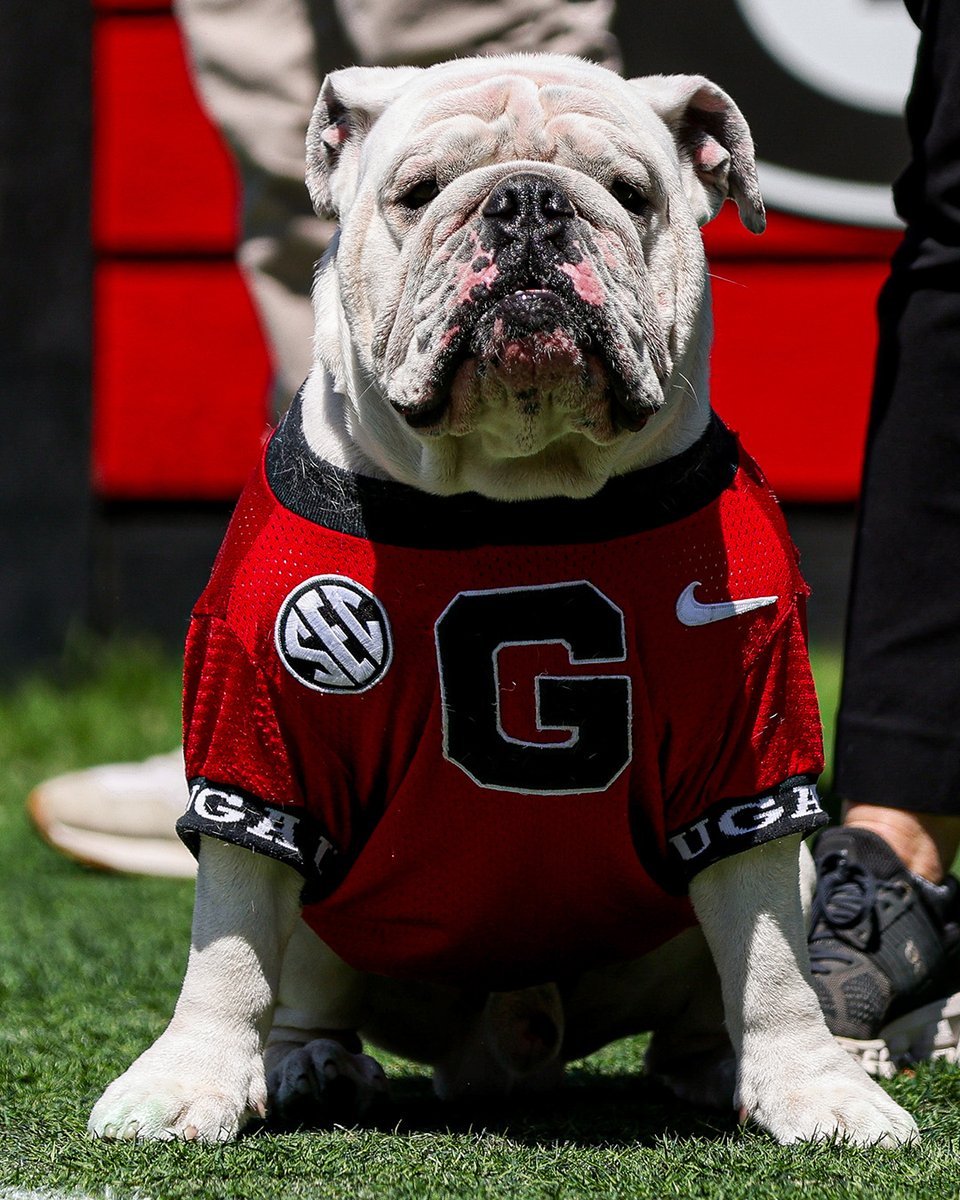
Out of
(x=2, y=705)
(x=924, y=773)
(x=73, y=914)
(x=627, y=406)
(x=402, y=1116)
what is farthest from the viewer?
(x=2, y=705)

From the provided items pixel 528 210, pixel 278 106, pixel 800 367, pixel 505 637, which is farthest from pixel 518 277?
pixel 800 367

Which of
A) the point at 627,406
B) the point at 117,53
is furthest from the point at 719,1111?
the point at 117,53

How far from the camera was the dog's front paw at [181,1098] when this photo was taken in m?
1.70

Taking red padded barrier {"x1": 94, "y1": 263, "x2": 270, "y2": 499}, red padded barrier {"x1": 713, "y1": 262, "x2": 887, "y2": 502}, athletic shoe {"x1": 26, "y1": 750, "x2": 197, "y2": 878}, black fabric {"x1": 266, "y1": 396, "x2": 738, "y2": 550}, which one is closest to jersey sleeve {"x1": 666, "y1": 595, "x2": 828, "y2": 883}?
black fabric {"x1": 266, "y1": 396, "x2": 738, "y2": 550}

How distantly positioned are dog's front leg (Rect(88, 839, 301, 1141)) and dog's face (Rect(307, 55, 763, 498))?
43 cm

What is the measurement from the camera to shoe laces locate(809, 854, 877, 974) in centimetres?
222

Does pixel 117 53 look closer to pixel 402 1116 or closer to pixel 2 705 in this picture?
pixel 2 705

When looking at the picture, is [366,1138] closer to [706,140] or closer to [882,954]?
[882,954]

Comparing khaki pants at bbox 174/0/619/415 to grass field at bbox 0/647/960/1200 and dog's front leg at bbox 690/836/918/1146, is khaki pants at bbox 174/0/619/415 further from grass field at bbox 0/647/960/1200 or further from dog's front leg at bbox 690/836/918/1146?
dog's front leg at bbox 690/836/918/1146

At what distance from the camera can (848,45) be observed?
200 inches

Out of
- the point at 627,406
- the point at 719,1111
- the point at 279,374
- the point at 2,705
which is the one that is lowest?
the point at 2,705

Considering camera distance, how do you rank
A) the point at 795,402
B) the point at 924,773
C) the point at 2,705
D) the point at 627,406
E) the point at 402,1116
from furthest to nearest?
the point at 795,402
the point at 2,705
the point at 924,773
the point at 402,1116
the point at 627,406

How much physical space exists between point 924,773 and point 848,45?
132 inches

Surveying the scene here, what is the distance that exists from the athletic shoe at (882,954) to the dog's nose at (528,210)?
92 cm
